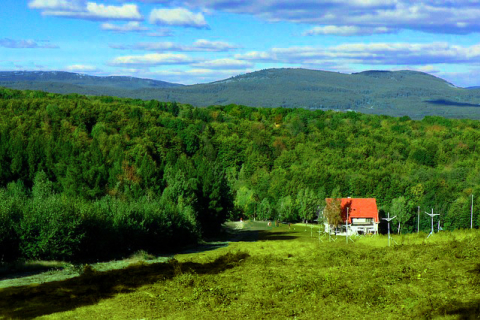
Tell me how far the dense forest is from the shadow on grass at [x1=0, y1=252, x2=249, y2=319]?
11.4m

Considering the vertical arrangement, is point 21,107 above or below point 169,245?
above

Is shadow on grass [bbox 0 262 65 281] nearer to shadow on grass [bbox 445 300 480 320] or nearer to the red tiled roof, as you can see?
shadow on grass [bbox 445 300 480 320]

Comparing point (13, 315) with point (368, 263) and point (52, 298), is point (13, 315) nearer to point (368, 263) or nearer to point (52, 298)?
point (52, 298)

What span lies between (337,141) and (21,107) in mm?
81063

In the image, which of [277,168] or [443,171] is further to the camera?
[277,168]

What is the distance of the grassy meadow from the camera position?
1981 centimetres

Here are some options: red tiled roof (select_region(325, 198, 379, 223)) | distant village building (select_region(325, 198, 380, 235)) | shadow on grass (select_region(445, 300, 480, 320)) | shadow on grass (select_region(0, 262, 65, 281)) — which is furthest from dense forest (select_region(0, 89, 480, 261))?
shadow on grass (select_region(445, 300, 480, 320))

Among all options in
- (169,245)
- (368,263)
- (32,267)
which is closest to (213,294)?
(368,263)

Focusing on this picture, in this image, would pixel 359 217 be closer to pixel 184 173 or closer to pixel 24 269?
pixel 184 173

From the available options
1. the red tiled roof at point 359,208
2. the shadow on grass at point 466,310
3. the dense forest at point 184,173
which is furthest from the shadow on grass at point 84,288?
the red tiled roof at point 359,208

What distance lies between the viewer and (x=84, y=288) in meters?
25.6

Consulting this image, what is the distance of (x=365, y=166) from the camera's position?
13650cm

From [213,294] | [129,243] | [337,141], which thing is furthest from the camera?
[337,141]

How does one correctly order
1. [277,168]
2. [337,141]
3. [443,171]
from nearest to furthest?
[443,171] < [277,168] < [337,141]
